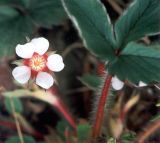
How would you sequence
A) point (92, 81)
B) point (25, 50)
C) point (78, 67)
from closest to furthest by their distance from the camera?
point (25, 50) → point (92, 81) → point (78, 67)

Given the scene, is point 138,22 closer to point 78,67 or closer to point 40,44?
point 40,44

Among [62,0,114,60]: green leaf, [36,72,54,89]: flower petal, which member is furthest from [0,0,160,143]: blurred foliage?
[36,72,54,89]: flower petal

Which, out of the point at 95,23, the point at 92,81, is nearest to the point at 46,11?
the point at 92,81

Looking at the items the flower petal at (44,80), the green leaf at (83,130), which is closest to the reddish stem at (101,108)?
the green leaf at (83,130)

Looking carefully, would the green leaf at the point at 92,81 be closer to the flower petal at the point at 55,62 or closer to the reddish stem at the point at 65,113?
the reddish stem at the point at 65,113

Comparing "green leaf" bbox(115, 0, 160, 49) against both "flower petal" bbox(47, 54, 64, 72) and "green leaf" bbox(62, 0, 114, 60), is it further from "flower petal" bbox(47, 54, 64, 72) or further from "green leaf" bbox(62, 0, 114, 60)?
"flower petal" bbox(47, 54, 64, 72)

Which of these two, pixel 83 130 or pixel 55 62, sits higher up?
pixel 55 62

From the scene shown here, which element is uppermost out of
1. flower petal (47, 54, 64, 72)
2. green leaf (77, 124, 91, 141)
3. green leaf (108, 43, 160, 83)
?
flower petal (47, 54, 64, 72)
